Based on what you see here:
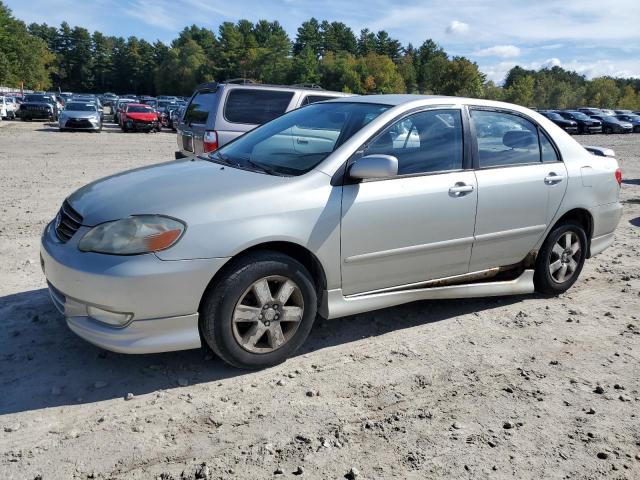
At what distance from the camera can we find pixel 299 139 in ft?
14.1

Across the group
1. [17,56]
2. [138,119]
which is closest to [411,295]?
[138,119]

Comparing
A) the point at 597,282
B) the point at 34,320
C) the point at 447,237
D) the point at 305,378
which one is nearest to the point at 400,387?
the point at 305,378

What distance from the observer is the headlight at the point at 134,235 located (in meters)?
3.15

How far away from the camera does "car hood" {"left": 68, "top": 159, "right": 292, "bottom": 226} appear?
329 centimetres

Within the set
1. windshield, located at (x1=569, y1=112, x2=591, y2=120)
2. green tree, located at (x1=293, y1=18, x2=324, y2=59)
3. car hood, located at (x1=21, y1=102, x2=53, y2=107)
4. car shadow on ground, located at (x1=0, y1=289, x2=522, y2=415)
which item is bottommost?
car shadow on ground, located at (x1=0, y1=289, x2=522, y2=415)

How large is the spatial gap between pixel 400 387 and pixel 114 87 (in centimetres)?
15376

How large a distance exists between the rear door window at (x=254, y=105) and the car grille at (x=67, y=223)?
5177mm

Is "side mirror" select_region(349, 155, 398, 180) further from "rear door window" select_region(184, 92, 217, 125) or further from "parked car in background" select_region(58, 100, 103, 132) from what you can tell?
"parked car in background" select_region(58, 100, 103, 132)

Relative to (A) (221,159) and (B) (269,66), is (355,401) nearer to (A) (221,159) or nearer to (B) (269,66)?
(A) (221,159)

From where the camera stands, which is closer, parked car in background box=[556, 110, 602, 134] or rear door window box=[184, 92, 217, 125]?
rear door window box=[184, 92, 217, 125]

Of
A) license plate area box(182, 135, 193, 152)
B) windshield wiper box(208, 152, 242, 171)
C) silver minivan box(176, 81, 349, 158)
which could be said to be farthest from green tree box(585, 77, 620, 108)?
windshield wiper box(208, 152, 242, 171)

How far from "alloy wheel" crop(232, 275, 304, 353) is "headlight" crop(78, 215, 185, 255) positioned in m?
0.57

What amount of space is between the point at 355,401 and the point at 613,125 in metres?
43.6

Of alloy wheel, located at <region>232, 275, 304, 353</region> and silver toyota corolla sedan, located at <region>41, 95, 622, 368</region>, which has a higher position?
silver toyota corolla sedan, located at <region>41, 95, 622, 368</region>
